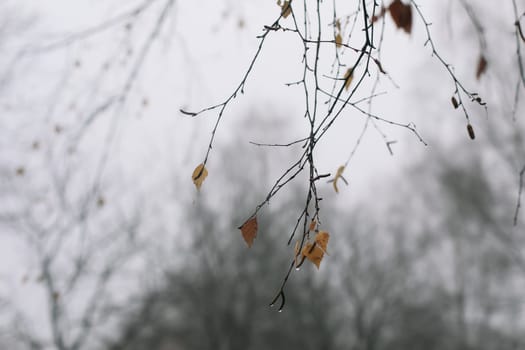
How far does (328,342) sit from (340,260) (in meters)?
2.35

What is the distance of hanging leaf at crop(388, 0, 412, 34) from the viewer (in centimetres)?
162

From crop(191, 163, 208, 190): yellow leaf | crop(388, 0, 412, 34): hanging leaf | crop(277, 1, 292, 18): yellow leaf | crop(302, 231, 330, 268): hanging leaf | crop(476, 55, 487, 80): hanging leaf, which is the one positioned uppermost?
crop(476, 55, 487, 80): hanging leaf

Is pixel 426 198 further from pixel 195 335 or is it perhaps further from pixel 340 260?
pixel 195 335

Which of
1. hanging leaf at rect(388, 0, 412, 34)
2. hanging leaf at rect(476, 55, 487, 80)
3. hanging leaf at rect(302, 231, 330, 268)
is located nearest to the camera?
hanging leaf at rect(302, 231, 330, 268)

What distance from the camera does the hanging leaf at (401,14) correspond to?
162 cm

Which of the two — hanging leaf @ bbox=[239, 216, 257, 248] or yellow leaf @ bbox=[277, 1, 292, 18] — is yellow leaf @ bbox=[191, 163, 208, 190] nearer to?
hanging leaf @ bbox=[239, 216, 257, 248]

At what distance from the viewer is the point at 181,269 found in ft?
46.5

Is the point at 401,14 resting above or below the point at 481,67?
below

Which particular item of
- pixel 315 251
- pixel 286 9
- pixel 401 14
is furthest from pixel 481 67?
pixel 315 251

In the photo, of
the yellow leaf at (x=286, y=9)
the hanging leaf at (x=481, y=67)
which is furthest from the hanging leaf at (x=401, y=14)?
the hanging leaf at (x=481, y=67)

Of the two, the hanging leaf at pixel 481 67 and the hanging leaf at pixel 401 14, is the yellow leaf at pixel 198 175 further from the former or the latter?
the hanging leaf at pixel 481 67

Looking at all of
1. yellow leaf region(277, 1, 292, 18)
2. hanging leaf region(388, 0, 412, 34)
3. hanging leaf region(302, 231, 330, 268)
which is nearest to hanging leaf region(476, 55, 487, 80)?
hanging leaf region(388, 0, 412, 34)

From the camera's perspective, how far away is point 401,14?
1633 millimetres

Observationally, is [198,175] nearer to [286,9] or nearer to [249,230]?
[249,230]
